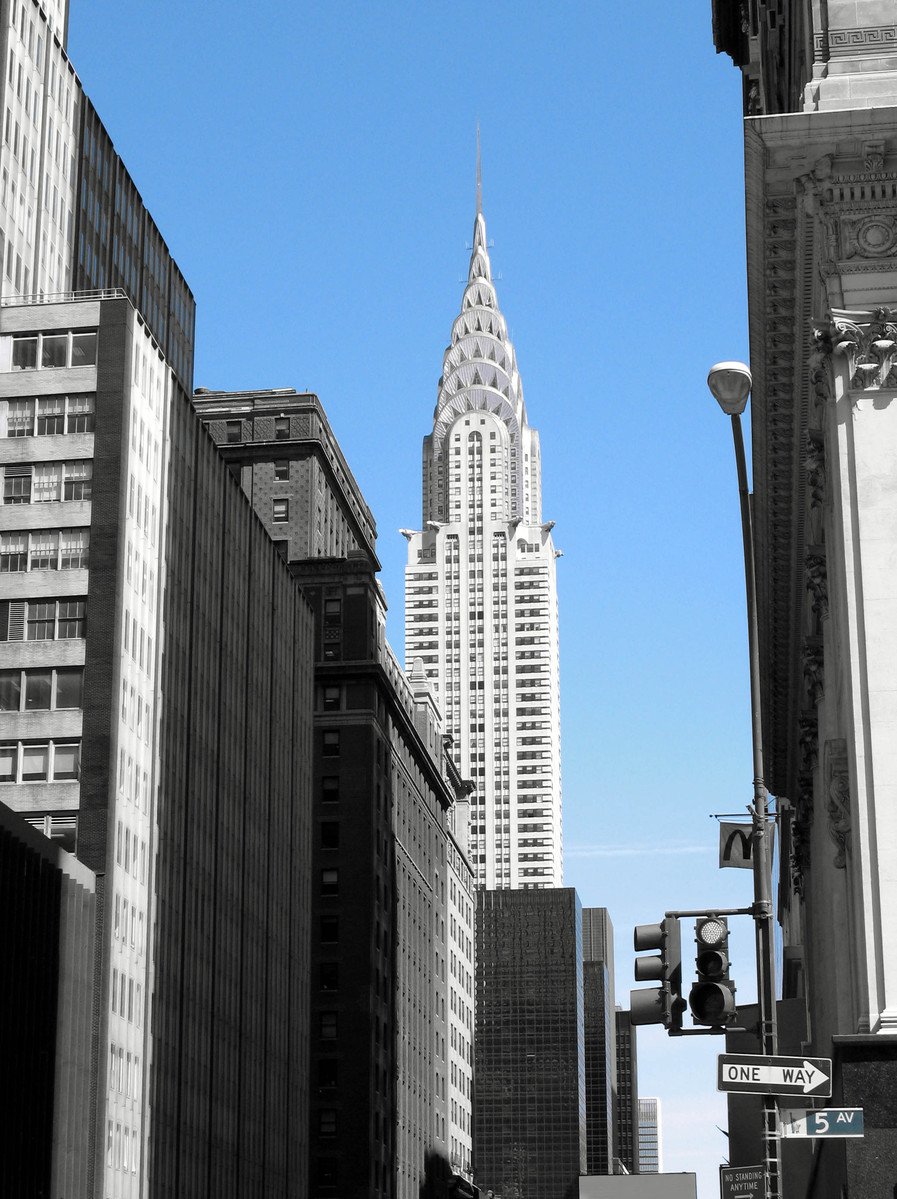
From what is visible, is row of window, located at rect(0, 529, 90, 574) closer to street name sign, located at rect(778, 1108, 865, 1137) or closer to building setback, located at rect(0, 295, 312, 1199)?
building setback, located at rect(0, 295, 312, 1199)

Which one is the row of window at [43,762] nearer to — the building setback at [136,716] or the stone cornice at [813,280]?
the building setback at [136,716]

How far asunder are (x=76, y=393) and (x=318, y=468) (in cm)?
7155

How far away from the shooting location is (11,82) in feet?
343

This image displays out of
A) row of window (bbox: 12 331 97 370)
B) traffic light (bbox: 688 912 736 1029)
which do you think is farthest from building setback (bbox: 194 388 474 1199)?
traffic light (bbox: 688 912 736 1029)

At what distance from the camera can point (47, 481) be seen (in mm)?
95188

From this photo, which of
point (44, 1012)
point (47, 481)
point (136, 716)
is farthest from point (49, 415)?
point (44, 1012)

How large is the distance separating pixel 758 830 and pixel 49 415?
76259 millimetres

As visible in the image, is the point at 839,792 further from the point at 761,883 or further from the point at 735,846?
the point at 761,883

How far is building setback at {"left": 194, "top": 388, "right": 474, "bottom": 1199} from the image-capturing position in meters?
144

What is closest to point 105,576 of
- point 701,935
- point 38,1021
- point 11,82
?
point 38,1021

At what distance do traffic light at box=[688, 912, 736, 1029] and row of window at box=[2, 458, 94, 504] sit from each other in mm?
73906

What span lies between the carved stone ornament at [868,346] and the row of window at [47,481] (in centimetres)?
6451

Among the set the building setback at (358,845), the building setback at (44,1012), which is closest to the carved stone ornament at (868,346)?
the building setback at (44,1012)

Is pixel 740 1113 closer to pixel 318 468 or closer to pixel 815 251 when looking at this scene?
pixel 815 251
